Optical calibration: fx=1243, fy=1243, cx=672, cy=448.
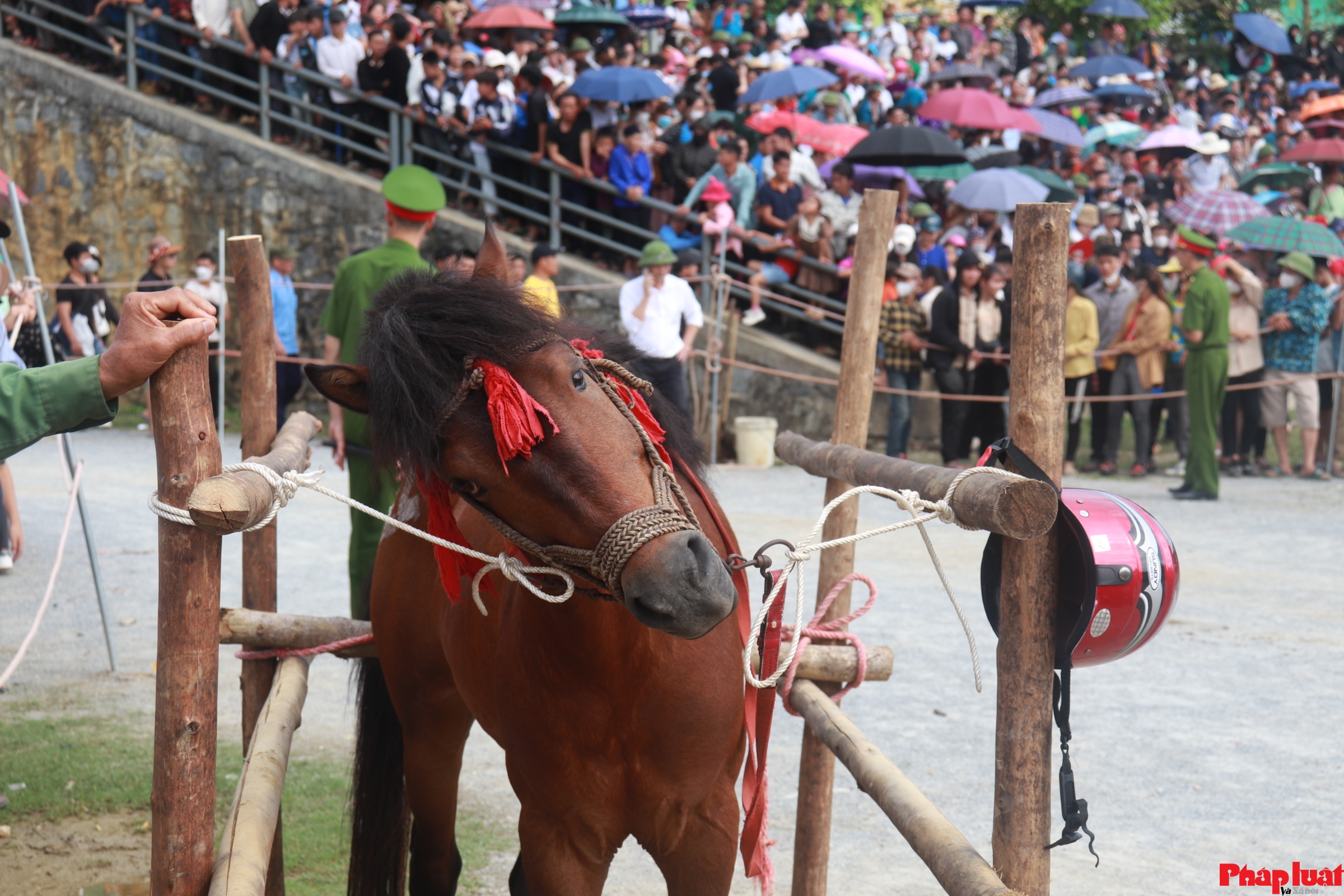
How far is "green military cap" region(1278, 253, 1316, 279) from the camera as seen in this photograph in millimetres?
10531

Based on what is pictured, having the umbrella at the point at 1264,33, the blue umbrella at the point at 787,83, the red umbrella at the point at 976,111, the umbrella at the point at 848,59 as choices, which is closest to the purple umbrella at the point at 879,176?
the blue umbrella at the point at 787,83

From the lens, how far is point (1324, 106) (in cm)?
1733

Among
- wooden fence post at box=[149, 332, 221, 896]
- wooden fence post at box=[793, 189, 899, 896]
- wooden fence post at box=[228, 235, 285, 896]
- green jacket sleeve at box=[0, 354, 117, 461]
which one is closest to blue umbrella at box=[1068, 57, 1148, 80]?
wooden fence post at box=[793, 189, 899, 896]

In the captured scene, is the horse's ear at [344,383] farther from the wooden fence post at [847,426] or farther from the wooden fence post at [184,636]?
the wooden fence post at [847,426]

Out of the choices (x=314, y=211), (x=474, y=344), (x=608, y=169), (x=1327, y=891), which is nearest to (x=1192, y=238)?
(x=608, y=169)

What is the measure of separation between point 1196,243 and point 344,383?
9.22m

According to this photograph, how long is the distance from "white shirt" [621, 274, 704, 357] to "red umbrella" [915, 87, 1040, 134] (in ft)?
19.9

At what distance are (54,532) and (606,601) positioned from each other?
6.76 m

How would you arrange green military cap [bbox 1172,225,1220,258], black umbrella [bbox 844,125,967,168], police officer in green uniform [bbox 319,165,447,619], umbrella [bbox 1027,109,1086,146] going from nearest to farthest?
1. police officer in green uniform [bbox 319,165,447,619]
2. green military cap [bbox 1172,225,1220,258]
3. black umbrella [bbox 844,125,967,168]
4. umbrella [bbox 1027,109,1086,146]

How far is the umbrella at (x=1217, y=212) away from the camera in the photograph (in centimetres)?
1298

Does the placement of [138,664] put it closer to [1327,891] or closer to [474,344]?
[474,344]

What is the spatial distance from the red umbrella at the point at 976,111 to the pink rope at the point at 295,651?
39.8 ft

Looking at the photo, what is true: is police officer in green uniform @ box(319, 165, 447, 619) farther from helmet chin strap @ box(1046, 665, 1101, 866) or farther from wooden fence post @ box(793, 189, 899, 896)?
helmet chin strap @ box(1046, 665, 1101, 866)

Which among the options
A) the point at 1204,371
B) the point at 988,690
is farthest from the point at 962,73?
the point at 988,690
